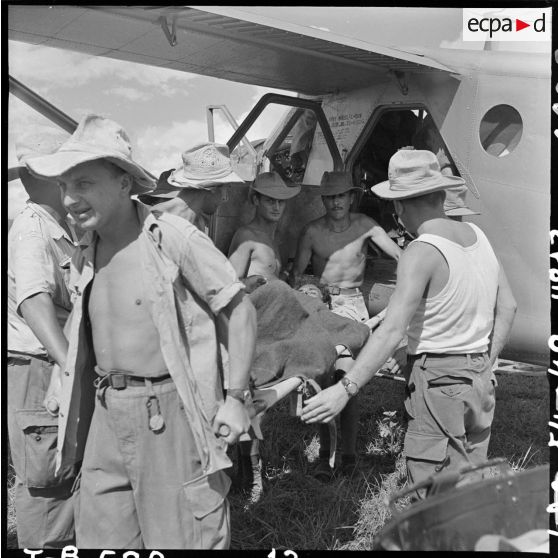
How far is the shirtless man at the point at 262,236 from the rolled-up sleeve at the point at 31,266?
1.93 meters

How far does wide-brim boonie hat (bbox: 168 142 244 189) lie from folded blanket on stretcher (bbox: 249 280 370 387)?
0.76 m

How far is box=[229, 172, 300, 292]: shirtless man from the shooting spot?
4773mm

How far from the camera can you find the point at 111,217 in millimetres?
2418

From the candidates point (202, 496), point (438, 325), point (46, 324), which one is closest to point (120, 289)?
point (46, 324)

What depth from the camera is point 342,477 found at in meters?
4.39

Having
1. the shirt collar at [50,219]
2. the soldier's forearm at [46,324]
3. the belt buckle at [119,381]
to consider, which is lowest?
the belt buckle at [119,381]

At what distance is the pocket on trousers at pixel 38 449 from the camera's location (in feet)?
9.61

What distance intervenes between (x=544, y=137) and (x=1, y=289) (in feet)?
11.6

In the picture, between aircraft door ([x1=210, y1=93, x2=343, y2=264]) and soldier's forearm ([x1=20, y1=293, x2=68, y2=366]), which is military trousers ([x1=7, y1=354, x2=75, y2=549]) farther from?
aircraft door ([x1=210, y1=93, x2=343, y2=264])

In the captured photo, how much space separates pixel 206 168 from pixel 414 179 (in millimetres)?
1523

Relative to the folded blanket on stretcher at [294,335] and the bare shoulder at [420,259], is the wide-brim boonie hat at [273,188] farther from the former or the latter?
the bare shoulder at [420,259]

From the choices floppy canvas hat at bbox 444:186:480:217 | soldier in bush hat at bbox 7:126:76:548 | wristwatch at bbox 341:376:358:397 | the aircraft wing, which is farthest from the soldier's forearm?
floppy canvas hat at bbox 444:186:480:217

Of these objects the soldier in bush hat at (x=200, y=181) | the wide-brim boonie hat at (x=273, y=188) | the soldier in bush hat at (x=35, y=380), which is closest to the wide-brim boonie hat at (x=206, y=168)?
the soldier in bush hat at (x=200, y=181)

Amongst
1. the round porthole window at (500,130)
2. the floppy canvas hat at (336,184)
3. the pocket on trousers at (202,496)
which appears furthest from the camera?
the floppy canvas hat at (336,184)
